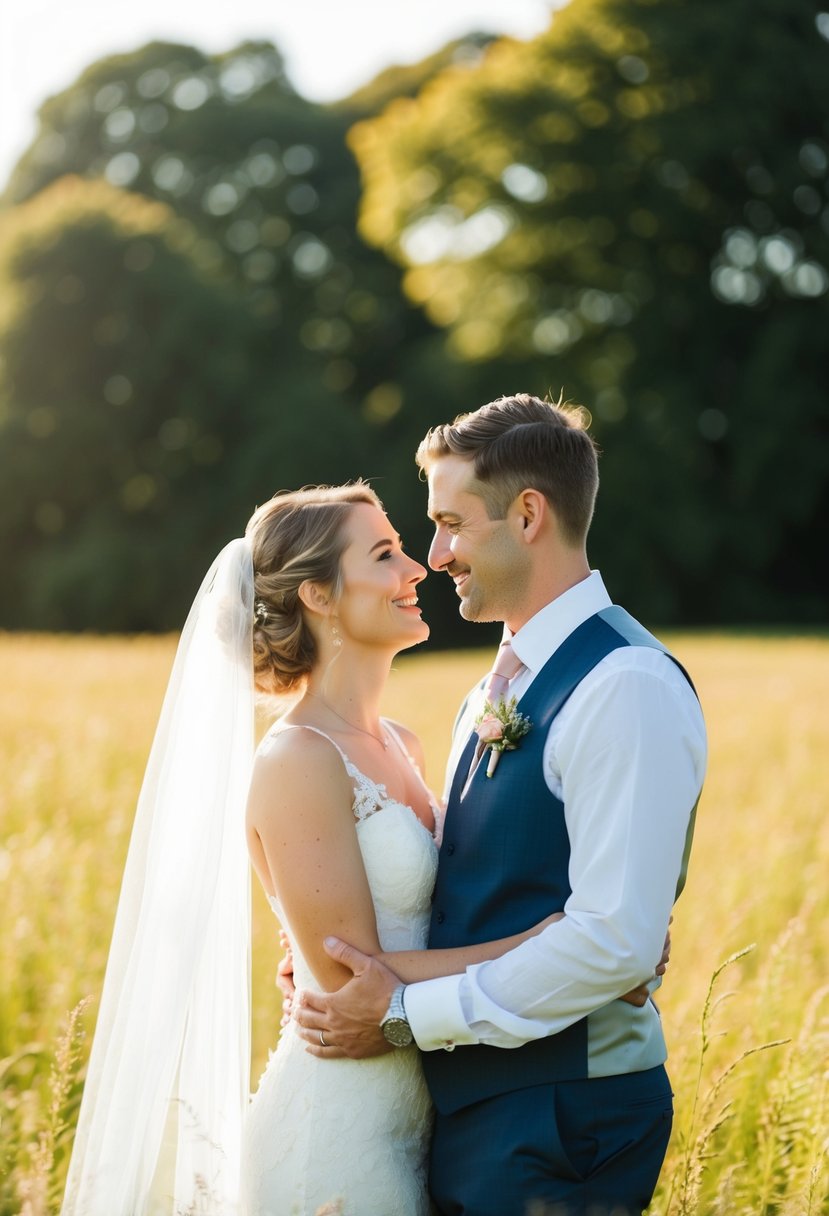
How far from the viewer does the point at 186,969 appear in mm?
3533

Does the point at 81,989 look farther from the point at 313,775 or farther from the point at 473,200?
the point at 473,200

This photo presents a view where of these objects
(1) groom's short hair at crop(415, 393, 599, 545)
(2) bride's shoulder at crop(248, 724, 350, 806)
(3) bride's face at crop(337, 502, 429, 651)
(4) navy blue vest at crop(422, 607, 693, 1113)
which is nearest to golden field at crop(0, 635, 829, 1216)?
(4) navy blue vest at crop(422, 607, 693, 1113)

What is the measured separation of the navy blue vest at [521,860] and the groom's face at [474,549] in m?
0.24

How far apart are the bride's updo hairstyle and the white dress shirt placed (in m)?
1.00

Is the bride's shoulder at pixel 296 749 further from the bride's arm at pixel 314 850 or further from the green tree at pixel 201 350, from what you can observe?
the green tree at pixel 201 350

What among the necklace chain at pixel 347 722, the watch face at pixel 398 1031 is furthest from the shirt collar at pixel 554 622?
the watch face at pixel 398 1031

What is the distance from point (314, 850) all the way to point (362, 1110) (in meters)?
0.67

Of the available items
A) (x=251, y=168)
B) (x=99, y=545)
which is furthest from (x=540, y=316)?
(x=99, y=545)

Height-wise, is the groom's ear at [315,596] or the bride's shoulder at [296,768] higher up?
the groom's ear at [315,596]

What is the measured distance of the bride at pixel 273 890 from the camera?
329 centimetres

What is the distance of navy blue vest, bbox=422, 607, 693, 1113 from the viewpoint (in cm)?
301

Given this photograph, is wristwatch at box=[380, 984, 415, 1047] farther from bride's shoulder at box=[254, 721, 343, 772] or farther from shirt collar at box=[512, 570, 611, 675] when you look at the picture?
shirt collar at box=[512, 570, 611, 675]

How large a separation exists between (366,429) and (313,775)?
→ 30.8 metres

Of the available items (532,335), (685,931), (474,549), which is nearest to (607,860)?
(474,549)
